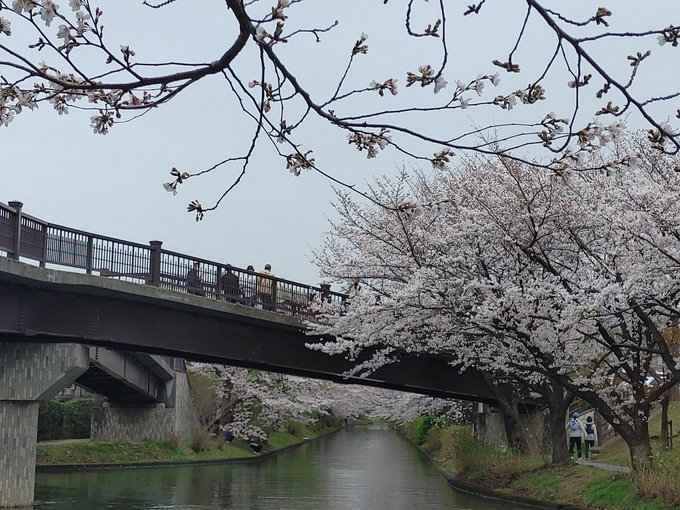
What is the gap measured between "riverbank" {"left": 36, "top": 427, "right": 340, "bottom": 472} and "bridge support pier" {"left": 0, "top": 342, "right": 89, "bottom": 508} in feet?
51.0

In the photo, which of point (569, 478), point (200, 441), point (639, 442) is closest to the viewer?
point (639, 442)

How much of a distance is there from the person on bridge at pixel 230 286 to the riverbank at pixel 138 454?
15751 millimetres

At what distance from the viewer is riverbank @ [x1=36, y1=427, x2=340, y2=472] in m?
38.8

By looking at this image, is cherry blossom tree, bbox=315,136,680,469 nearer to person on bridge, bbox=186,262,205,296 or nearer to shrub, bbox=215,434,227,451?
person on bridge, bbox=186,262,205,296

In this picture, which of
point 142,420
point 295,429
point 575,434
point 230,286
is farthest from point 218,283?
point 295,429

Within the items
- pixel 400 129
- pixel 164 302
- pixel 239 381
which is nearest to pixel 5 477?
pixel 164 302

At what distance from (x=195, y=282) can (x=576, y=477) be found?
10.4 m

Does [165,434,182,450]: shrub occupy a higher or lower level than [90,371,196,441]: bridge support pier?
lower

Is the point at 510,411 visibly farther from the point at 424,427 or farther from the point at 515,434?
the point at 424,427

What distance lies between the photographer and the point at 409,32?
540 cm

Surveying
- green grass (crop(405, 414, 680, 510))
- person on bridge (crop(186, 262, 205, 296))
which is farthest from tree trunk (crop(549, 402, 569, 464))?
person on bridge (crop(186, 262, 205, 296))

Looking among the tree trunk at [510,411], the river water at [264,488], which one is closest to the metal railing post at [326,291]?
the tree trunk at [510,411]

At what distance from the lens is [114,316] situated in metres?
22.8

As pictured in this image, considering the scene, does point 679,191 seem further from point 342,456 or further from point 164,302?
point 342,456
